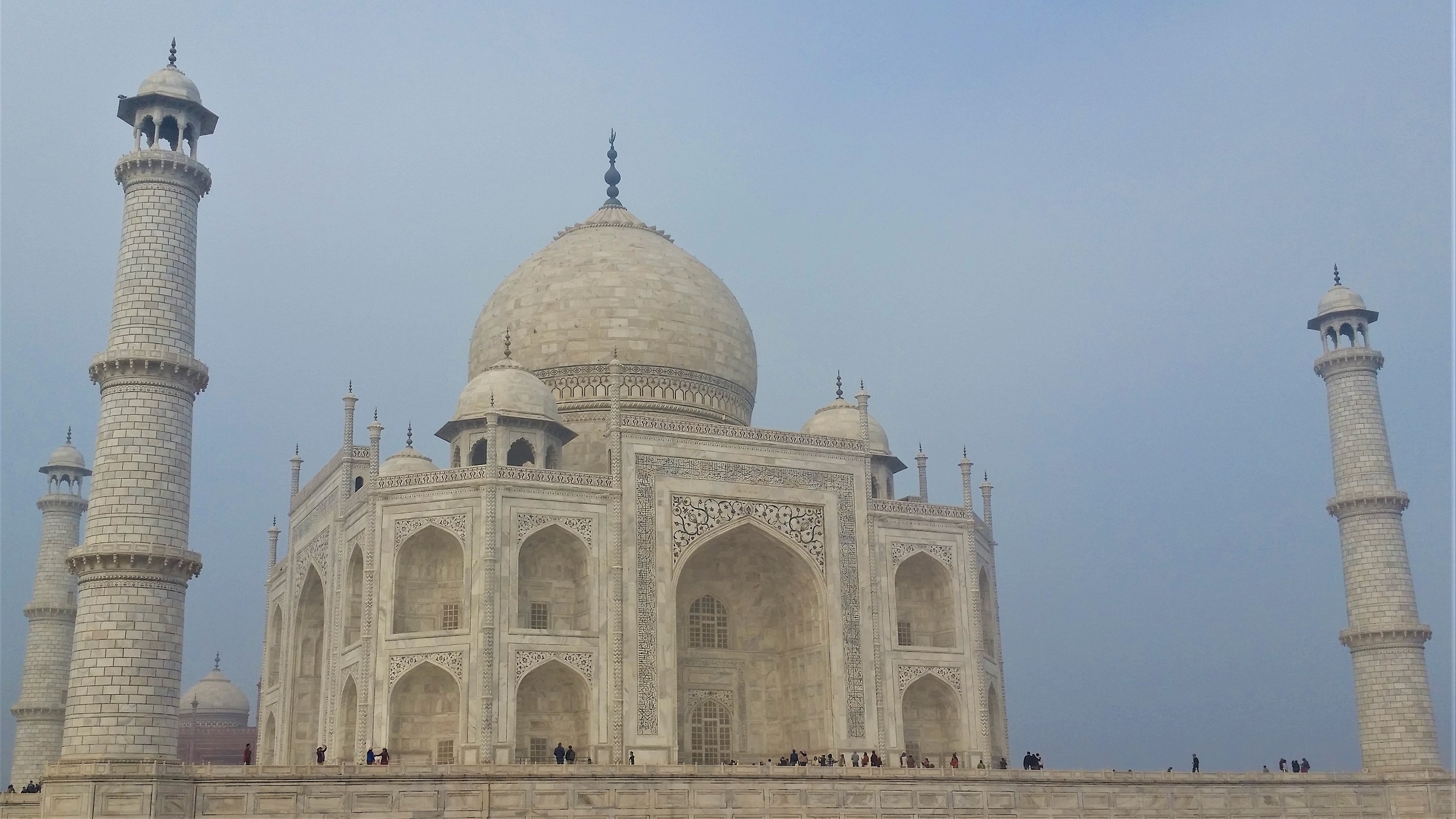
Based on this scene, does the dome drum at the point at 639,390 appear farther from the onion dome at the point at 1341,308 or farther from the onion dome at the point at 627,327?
the onion dome at the point at 1341,308

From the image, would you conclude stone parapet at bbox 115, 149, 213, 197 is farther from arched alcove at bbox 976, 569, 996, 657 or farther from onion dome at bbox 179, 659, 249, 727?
onion dome at bbox 179, 659, 249, 727

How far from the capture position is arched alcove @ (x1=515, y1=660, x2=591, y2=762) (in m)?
21.7

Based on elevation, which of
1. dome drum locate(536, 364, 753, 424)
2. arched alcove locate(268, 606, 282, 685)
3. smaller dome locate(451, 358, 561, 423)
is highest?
dome drum locate(536, 364, 753, 424)

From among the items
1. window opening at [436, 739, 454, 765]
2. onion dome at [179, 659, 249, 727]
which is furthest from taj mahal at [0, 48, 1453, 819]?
onion dome at [179, 659, 249, 727]

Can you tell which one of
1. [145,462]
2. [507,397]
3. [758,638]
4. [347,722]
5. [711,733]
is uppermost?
[507,397]

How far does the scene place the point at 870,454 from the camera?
25375 millimetres

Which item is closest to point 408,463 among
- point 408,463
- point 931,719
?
point 408,463

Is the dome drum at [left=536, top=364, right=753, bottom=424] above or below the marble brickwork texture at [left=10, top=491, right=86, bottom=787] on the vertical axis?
above

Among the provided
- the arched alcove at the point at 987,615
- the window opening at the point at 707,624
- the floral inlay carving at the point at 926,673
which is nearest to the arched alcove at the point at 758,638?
the window opening at the point at 707,624

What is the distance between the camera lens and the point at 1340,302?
82.4ft

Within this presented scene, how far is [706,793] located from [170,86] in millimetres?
10670

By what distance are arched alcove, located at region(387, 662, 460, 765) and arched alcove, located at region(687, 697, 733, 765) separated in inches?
166

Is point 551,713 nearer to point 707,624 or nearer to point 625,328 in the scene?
point 707,624

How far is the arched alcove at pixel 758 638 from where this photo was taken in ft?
78.4
